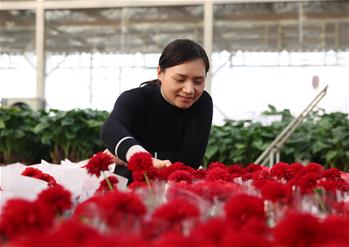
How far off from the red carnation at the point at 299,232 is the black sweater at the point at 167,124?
3.97 feet

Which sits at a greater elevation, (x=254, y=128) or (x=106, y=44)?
(x=106, y=44)

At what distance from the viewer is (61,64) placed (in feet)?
27.9

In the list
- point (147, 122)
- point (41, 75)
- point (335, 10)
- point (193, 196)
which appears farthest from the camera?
point (41, 75)

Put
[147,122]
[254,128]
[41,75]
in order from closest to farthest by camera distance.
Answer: [147,122] < [254,128] < [41,75]

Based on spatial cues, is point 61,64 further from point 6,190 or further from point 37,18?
point 6,190

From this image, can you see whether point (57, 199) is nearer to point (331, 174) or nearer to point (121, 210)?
point (121, 210)

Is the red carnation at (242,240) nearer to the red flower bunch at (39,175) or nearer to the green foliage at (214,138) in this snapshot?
the red flower bunch at (39,175)

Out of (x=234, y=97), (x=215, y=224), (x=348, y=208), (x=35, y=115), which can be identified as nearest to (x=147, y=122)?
(x=348, y=208)

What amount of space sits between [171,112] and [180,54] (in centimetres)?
32

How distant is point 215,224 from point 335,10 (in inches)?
303

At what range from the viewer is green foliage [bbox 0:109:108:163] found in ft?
18.1

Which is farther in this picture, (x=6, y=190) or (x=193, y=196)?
(x=6, y=190)

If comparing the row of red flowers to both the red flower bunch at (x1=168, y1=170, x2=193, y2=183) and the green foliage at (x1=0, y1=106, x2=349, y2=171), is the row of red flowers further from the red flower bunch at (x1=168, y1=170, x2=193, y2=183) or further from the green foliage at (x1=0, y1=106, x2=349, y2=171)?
the green foliage at (x1=0, y1=106, x2=349, y2=171)

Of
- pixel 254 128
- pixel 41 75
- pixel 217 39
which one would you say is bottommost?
pixel 254 128
